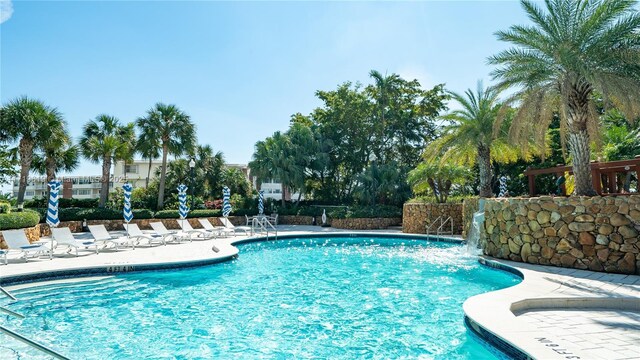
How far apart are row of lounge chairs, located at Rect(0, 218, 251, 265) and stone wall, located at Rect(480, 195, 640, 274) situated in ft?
45.1

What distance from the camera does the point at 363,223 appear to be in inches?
977

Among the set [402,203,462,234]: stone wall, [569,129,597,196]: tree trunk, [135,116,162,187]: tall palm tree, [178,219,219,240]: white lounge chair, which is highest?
[135,116,162,187]: tall palm tree

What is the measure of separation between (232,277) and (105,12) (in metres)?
9.31

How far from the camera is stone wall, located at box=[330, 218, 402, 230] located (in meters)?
24.8

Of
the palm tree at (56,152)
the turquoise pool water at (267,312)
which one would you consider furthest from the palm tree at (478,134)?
the palm tree at (56,152)

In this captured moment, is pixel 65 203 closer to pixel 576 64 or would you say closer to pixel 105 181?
pixel 105 181

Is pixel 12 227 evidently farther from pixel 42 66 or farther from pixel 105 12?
pixel 105 12

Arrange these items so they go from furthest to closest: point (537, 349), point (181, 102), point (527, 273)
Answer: point (181, 102), point (527, 273), point (537, 349)

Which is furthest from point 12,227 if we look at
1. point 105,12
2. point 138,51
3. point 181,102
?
point 181,102

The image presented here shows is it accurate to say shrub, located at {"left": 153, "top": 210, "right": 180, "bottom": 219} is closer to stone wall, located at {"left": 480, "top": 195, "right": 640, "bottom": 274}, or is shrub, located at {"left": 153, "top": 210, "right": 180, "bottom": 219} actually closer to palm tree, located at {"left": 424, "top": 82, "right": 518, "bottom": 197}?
palm tree, located at {"left": 424, "top": 82, "right": 518, "bottom": 197}

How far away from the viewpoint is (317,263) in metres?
13.4

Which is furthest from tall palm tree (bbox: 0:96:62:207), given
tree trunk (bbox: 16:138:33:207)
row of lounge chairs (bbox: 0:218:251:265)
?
row of lounge chairs (bbox: 0:218:251:265)

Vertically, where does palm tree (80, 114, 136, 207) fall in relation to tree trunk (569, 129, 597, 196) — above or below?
above

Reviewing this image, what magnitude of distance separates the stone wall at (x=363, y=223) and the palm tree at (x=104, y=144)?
15.0 metres
